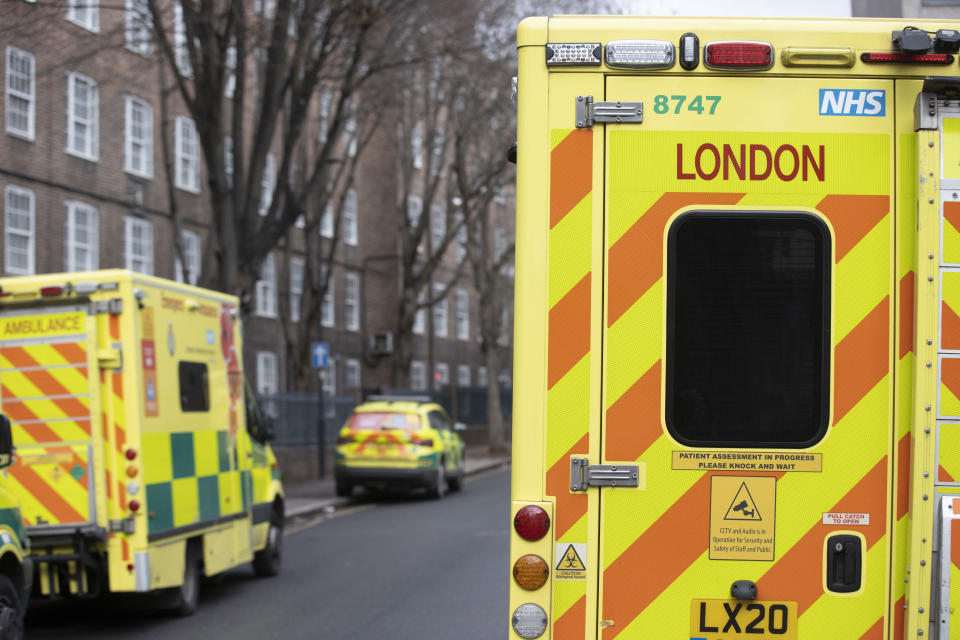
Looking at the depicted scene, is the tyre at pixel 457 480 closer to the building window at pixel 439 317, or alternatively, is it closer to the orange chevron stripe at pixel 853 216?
the orange chevron stripe at pixel 853 216

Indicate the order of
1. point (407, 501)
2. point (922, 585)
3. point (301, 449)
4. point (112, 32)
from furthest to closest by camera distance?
1. point (301, 449)
2. point (407, 501)
3. point (112, 32)
4. point (922, 585)

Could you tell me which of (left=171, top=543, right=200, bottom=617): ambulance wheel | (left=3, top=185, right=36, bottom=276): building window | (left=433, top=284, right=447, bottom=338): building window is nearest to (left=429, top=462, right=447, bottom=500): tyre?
(left=3, top=185, right=36, bottom=276): building window

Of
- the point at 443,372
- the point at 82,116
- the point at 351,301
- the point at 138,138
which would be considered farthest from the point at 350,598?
the point at 443,372

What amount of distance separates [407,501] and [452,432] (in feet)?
6.90

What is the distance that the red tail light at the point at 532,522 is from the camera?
3959 mm

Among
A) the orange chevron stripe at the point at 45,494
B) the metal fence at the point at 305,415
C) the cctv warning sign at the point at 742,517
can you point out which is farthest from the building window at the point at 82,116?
the cctv warning sign at the point at 742,517

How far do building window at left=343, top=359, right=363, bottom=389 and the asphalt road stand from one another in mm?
24590

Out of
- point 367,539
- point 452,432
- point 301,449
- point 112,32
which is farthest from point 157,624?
point 301,449

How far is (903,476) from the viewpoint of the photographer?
3.93 meters

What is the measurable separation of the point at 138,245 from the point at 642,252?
27.0 meters

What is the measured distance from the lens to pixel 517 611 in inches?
157

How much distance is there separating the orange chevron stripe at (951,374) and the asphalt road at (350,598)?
567 centimetres

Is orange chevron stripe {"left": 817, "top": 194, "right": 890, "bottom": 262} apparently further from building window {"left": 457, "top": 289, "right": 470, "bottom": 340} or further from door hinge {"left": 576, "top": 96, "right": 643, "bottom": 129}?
building window {"left": 457, "top": 289, "right": 470, "bottom": 340}

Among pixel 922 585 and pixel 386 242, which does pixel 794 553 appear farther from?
pixel 386 242
